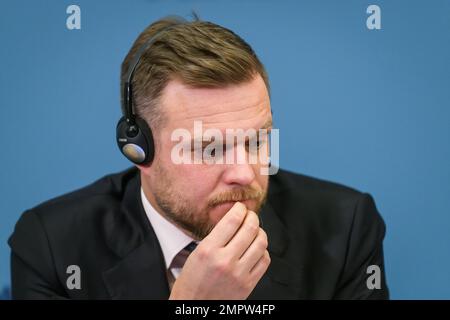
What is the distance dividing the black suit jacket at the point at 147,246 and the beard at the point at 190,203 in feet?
0.37

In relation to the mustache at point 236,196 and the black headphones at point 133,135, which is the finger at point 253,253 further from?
the black headphones at point 133,135

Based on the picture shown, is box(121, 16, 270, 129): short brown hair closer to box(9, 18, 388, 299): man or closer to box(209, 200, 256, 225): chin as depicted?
box(9, 18, 388, 299): man

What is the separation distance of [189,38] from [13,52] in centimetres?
67

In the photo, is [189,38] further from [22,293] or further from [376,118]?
[22,293]

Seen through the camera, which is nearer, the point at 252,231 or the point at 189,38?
the point at 252,231

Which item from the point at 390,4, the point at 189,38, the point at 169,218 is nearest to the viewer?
the point at 189,38

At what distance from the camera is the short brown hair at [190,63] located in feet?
3.94

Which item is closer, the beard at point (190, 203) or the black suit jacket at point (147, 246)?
the beard at point (190, 203)

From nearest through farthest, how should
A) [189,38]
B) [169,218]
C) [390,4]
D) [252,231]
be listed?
[252,231], [189,38], [169,218], [390,4]

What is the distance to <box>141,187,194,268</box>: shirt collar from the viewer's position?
54.7 inches

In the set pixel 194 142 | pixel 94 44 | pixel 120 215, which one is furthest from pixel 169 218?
pixel 94 44

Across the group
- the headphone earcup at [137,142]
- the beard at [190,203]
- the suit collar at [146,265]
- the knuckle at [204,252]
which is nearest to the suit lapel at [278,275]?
the suit collar at [146,265]

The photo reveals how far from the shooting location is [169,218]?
4.55ft
